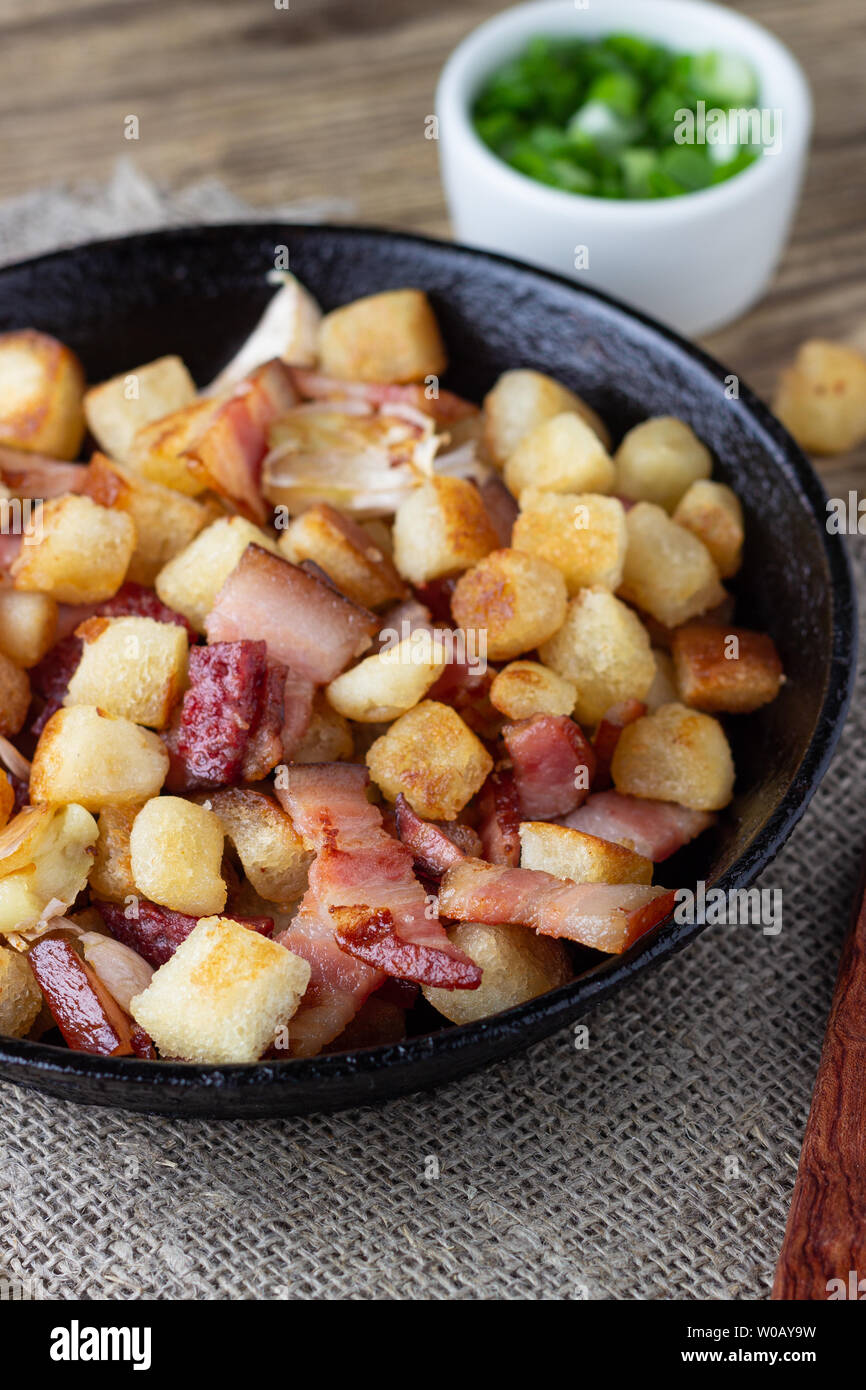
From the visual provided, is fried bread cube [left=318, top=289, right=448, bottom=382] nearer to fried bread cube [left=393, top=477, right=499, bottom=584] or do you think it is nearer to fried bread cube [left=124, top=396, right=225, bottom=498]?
fried bread cube [left=124, top=396, right=225, bottom=498]

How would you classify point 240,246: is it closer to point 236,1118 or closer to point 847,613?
point 847,613

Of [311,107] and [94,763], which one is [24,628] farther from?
[311,107]

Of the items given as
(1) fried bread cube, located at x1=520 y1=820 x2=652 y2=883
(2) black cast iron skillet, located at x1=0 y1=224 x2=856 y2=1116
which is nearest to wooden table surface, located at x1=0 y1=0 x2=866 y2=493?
(2) black cast iron skillet, located at x1=0 y1=224 x2=856 y2=1116

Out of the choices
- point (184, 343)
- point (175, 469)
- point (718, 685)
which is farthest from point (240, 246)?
point (718, 685)

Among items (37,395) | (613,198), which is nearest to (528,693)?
(37,395)

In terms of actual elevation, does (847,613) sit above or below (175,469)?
below
